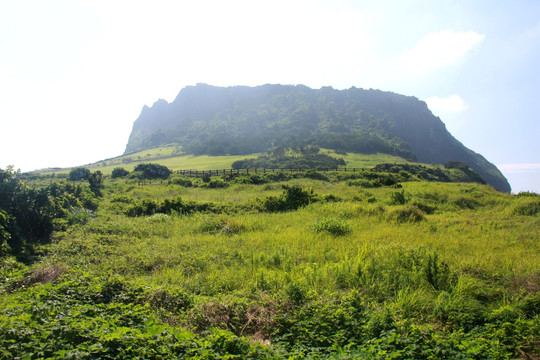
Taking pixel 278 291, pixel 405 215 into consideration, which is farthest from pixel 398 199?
pixel 278 291

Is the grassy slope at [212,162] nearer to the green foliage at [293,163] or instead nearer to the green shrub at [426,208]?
the green foliage at [293,163]

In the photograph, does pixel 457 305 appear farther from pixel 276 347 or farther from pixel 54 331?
pixel 54 331

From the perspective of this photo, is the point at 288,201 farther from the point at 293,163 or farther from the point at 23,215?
the point at 293,163

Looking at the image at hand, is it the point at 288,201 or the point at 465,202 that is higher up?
the point at 288,201

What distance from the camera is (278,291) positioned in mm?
5879

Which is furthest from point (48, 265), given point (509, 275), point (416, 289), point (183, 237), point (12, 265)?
Answer: point (509, 275)

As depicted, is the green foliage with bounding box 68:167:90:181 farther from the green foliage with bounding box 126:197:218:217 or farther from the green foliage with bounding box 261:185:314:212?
the green foliage with bounding box 261:185:314:212

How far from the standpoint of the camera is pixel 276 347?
4.23 m

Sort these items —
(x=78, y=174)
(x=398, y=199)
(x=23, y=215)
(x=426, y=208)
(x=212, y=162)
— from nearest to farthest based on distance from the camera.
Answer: (x=23, y=215) → (x=426, y=208) → (x=398, y=199) → (x=78, y=174) → (x=212, y=162)

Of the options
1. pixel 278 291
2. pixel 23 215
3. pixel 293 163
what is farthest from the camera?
pixel 293 163

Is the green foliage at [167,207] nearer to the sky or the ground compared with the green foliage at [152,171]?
nearer to the ground

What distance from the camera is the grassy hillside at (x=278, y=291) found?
3850 mm

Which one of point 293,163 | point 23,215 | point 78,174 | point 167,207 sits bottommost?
point 167,207

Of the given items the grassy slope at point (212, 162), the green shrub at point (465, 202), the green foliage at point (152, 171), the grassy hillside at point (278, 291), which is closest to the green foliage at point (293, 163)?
the grassy slope at point (212, 162)
